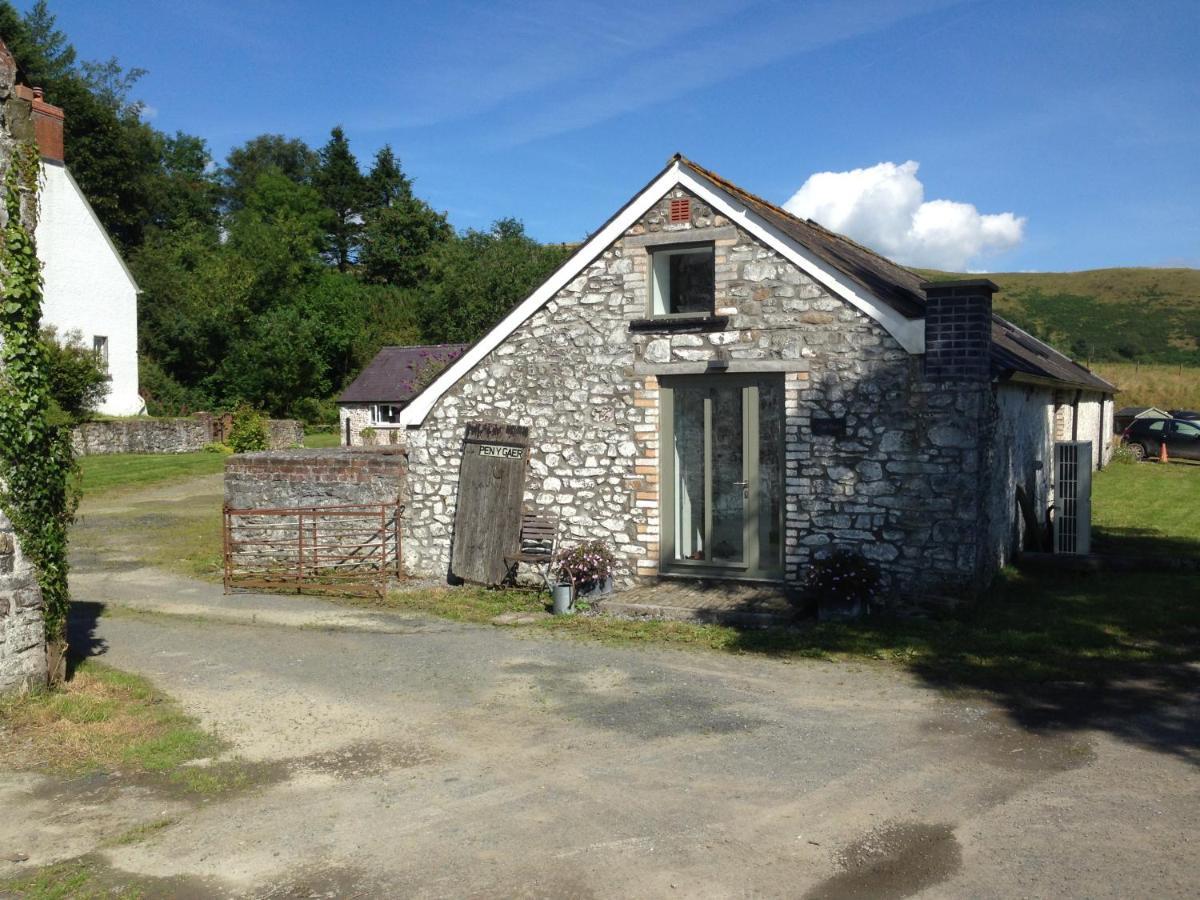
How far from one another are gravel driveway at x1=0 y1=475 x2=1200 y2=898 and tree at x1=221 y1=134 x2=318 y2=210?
64000 mm

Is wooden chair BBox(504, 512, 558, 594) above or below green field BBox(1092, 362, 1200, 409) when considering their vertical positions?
below

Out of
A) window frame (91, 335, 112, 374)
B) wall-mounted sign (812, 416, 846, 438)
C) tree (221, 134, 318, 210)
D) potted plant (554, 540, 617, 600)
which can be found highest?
tree (221, 134, 318, 210)

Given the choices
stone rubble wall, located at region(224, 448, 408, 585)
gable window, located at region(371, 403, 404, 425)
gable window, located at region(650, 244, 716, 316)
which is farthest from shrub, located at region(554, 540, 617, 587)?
gable window, located at region(371, 403, 404, 425)

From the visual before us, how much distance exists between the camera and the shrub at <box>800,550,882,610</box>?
10.6m

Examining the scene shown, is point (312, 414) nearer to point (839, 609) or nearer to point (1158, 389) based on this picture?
point (839, 609)

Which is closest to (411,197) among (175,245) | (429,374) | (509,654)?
(175,245)

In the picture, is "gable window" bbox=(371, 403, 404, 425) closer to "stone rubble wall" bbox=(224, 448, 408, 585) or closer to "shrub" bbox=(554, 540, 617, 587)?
"stone rubble wall" bbox=(224, 448, 408, 585)

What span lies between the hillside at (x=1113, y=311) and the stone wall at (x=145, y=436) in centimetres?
4965

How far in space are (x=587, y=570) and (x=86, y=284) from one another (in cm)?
2865

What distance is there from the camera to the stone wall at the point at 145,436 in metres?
30.1

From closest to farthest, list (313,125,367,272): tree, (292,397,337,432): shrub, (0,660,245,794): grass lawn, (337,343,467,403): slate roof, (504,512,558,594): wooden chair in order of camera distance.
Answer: (0,660,245,794): grass lawn, (504,512,558,594): wooden chair, (337,343,467,403): slate roof, (292,397,337,432): shrub, (313,125,367,272): tree

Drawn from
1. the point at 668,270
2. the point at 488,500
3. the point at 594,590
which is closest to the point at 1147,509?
the point at 668,270

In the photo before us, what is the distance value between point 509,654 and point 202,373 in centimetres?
3910

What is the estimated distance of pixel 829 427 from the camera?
11.2 metres
